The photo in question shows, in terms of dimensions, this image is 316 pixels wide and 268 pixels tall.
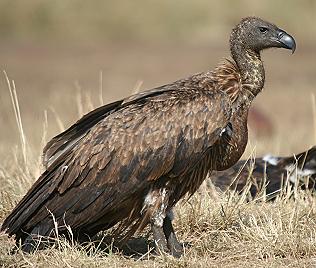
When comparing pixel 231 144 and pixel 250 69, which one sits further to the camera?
pixel 250 69

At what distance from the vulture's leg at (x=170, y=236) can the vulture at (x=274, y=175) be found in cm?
167

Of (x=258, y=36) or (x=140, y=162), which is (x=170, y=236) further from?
(x=258, y=36)

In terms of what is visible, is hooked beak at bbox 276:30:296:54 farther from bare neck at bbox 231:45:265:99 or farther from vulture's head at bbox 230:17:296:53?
bare neck at bbox 231:45:265:99

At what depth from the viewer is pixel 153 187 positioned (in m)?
5.56

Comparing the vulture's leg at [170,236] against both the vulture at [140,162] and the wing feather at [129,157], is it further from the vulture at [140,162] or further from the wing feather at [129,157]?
the wing feather at [129,157]

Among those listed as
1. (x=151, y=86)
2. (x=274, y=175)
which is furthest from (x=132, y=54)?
(x=274, y=175)

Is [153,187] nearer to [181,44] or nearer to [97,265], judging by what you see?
[97,265]

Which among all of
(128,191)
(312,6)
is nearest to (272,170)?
(128,191)

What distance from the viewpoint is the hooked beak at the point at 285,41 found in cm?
598

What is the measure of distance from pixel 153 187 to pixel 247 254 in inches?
→ 30.0

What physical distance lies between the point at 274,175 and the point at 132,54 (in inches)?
807

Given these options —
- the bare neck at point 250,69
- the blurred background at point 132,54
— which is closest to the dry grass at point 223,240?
the bare neck at point 250,69

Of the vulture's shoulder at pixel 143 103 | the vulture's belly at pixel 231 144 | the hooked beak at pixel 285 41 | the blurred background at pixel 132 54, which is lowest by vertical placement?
the blurred background at pixel 132 54

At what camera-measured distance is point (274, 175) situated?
8031 millimetres
